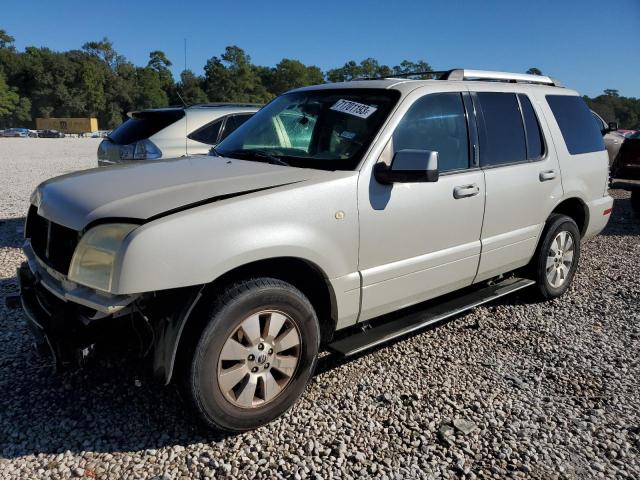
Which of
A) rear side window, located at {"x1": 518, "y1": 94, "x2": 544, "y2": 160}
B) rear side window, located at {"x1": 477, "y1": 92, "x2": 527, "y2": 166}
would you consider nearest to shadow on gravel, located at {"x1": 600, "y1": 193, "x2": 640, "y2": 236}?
rear side window, located at {"x1": 518, "y1": 94, "x2": 544, "y2": 160}

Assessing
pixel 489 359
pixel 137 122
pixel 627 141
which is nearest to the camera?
pixel 489 359

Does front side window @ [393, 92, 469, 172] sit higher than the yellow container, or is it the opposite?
front side window @ [393, 92, 469, 172]

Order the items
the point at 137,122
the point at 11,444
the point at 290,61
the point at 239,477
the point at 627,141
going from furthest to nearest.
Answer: the point at 290,61 < the point at 627,141 < the point at 137,122 < the point at 11,444 < the point at 239,477

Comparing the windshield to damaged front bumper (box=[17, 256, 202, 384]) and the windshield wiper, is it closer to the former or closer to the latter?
the windshield wiper

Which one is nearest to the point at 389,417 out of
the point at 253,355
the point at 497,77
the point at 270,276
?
the point at 253,355

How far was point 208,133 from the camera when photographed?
685 centimetres

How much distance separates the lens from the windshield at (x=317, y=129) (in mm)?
3348

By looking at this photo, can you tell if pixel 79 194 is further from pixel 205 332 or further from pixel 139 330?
pixel 205 332

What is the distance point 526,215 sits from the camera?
432cm

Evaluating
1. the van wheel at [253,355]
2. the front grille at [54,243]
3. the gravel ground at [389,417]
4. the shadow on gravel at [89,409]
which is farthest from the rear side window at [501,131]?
the front grille at [54,243]

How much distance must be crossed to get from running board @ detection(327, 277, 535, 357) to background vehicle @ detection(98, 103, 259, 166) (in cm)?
393

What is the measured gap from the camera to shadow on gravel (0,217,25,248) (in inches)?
261

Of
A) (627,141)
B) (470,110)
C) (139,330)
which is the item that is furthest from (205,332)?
(627,141)

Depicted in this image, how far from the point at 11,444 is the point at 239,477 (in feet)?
4.04
